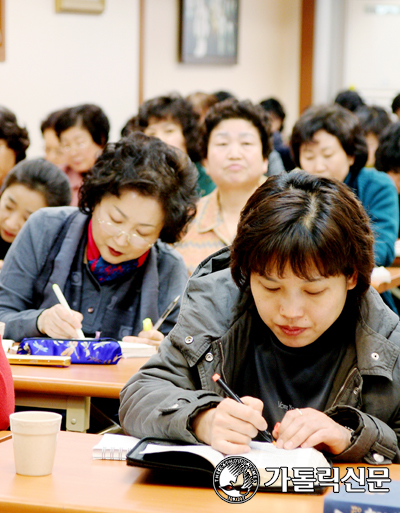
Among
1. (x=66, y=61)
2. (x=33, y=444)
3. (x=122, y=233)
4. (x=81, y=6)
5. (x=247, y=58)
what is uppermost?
(x=81, y=6)

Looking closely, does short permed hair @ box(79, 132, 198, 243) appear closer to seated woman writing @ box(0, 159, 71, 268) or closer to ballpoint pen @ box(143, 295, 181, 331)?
ballpoint pen @ box(143, 295, 181, 331)

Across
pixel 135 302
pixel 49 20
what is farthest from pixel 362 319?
pixel 49 20

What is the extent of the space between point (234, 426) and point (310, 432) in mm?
135

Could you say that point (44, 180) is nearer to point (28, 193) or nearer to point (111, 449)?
point (28, 193)

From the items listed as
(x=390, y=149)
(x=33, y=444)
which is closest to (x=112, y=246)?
(x=33, y=444)

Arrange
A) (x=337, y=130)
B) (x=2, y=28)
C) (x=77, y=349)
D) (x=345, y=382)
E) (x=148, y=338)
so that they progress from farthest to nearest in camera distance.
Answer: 1. (x=2, y=28)
2. (x=337, y=130)
3. (x=148, y=338)
4. (x=77, y=349)
5. (x=345, y=382)

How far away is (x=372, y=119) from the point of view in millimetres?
6121

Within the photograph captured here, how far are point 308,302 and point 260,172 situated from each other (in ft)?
7.11

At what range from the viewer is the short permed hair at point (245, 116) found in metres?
3.53

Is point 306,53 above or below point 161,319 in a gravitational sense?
above

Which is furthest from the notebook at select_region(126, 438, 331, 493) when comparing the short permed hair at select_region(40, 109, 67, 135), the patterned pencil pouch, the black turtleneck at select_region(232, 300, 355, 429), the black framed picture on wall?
the black framed picture on wall

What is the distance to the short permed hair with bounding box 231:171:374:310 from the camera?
1.36 meters

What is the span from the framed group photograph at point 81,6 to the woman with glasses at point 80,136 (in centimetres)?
144

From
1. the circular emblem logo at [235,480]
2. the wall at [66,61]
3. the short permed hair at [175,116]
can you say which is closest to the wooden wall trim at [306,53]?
the wall at [66,61]
